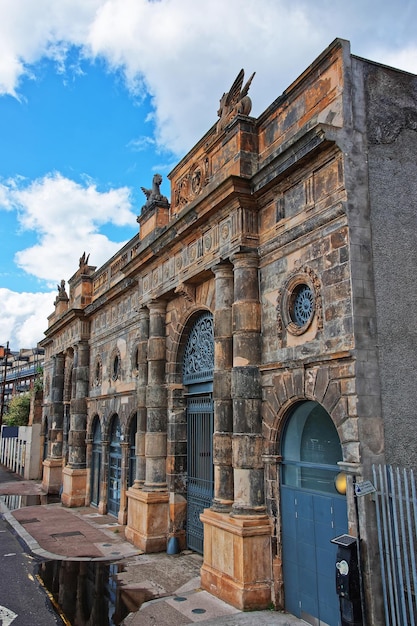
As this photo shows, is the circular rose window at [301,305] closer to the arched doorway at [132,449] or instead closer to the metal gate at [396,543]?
the metal gate at [396,543]

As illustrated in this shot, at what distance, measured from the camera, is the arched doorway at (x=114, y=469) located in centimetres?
1574

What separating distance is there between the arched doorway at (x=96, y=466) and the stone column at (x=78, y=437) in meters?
0.42

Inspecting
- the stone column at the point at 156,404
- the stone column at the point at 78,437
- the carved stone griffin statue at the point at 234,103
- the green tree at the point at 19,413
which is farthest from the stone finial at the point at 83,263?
the green tree at the point at 19,413

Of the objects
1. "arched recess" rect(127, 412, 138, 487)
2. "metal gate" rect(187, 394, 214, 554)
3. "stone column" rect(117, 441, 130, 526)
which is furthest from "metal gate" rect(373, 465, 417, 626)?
"stone column" rect(117, 441, 130, 526)

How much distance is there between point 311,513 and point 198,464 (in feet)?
14.0

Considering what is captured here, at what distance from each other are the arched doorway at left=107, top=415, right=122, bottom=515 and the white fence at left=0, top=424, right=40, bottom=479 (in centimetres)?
1146

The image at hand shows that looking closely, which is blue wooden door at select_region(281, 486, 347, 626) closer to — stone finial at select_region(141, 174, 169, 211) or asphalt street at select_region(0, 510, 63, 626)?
asphalt street at select_region(0, 510, 63, 626)

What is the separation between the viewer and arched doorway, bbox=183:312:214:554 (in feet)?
36.0

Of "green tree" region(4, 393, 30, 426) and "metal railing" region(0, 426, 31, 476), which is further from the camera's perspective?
"green tree" region(4, 393, 30, 426)

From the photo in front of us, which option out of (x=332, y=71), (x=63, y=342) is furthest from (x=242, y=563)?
(x=63, y=342)

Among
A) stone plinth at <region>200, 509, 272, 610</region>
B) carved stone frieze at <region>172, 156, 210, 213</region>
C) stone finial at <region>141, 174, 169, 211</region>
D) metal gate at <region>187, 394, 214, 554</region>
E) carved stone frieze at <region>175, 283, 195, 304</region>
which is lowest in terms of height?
stone plinth at <region>200, 509, 272, 610</region>

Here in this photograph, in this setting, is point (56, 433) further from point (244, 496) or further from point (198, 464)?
point (244, 496)

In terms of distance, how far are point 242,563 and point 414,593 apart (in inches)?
107

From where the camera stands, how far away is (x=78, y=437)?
1875 centimetres
